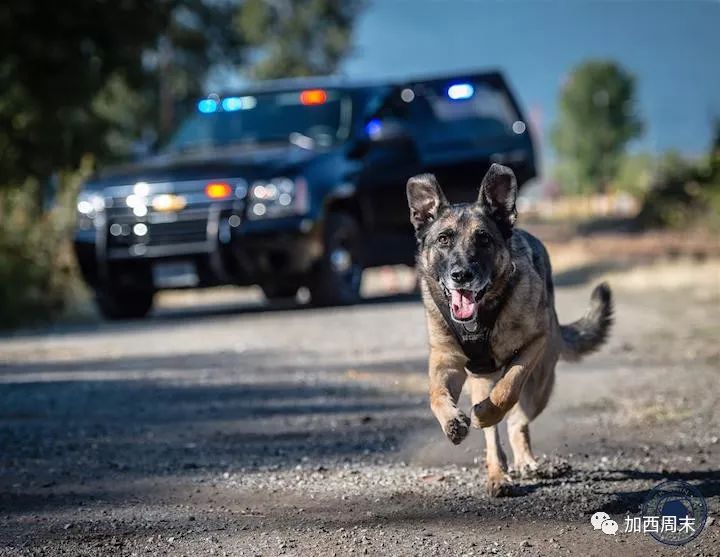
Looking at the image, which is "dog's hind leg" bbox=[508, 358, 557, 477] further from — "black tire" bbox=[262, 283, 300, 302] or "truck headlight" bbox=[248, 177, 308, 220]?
"black tire" bbox=[262, 283, 300, 302]

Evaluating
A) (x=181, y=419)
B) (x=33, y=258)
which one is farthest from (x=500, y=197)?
(x=33, y=258)

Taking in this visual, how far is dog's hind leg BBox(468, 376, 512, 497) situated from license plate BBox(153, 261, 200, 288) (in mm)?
8090

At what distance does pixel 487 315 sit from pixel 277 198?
830 centimetres

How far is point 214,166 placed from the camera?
1460 cm

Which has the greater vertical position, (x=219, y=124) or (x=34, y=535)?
(x=219, y=124)

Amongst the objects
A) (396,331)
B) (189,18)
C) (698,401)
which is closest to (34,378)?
(396,331)

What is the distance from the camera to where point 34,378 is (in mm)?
10414

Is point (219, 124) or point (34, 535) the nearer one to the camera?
point (34, 535)

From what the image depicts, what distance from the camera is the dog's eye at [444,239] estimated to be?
21.3 ft

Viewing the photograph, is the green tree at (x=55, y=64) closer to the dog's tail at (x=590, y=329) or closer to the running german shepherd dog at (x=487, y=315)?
the dog's tail at (x=590, y=329)

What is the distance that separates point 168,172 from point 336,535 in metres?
9.89

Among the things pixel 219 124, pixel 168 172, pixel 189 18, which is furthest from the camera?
pixel 189 18

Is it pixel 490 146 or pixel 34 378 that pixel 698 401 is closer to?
pixel 34 378

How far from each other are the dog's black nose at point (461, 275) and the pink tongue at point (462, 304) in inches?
2.3
